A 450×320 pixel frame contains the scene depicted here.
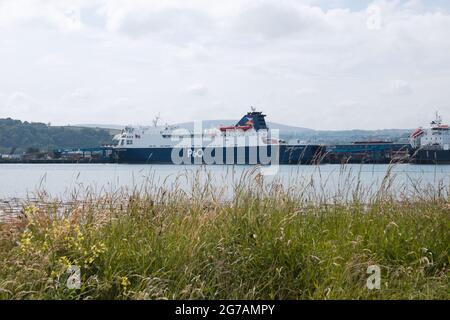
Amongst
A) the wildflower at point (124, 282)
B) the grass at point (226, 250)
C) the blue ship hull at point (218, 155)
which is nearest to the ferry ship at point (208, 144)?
the blue ship hull at point (218, 155)

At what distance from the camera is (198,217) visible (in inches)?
223

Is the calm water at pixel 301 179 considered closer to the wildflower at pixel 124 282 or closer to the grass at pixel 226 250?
the grass at pixel 226 250

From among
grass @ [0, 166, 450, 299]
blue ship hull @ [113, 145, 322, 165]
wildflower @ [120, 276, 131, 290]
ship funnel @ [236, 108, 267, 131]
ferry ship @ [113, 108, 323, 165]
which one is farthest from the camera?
ship funnel @ [236, 108, 267, 131]

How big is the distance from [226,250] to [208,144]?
237 ft

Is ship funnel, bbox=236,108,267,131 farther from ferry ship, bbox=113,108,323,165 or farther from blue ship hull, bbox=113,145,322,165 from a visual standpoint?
blue ship hull, bbox=113,145,322,165

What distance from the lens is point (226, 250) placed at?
16.4 feet

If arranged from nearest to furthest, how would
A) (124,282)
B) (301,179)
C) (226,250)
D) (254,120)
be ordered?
1. (124,282)
2. (226,250)
3. (301,179)
4. (254,120)

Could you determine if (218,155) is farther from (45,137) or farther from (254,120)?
(45,137)

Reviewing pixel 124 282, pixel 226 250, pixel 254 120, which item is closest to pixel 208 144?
pixel 254 120

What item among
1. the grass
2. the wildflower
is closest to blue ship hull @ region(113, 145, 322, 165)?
the grass

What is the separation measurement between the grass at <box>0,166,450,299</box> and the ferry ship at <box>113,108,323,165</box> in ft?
212

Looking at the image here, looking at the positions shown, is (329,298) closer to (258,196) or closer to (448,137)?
(258,196)

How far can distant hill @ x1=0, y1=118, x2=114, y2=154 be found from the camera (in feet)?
261

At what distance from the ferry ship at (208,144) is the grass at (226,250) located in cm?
6462
